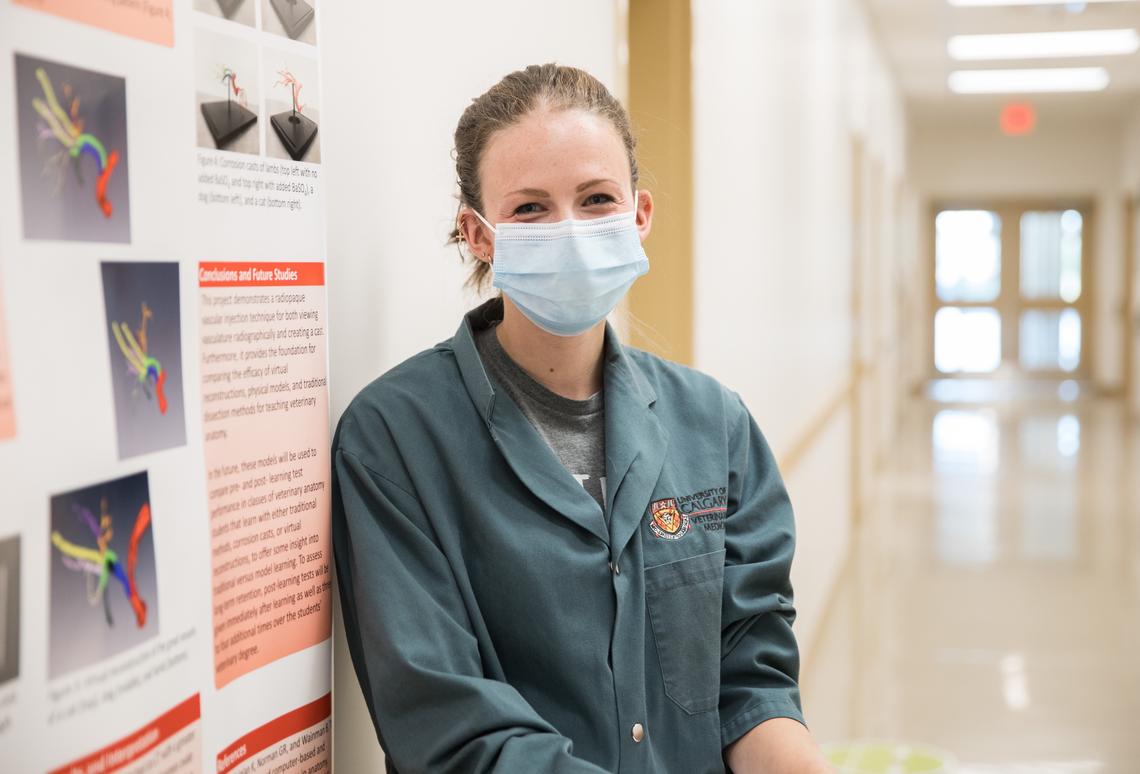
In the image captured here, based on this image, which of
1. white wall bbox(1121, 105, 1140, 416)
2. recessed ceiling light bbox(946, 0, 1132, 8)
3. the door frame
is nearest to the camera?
recessed ceiling light bbox(946, 0, 1132, 8)

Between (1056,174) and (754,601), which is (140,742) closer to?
(754,601)

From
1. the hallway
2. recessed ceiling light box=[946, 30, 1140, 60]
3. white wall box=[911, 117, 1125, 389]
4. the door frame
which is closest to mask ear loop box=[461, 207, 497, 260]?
the hallway

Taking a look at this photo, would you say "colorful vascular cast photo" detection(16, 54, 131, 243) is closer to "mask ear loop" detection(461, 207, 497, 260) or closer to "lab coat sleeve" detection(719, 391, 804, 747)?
"mask ear loop" detection(461, 207, 497, 260)

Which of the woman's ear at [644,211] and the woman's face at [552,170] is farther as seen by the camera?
the woman's ear at [644,211]

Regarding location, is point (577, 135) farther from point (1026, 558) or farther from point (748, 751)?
point (1026, 558)

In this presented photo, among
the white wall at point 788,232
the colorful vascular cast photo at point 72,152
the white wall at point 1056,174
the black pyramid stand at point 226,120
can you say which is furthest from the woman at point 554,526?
the white wall at point 1056,174

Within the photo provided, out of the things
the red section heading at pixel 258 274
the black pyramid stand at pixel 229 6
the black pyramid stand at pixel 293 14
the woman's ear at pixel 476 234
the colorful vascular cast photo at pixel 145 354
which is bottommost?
the colorful vascular cast photo at pixel 145 354

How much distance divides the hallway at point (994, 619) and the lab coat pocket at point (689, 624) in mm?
2673

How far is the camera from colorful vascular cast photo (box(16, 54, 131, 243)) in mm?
964

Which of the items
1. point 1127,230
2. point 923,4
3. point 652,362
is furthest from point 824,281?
point 1127,230

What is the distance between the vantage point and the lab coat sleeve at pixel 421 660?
137cm

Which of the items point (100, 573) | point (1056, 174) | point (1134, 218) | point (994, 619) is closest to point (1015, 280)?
point (1056, 174)

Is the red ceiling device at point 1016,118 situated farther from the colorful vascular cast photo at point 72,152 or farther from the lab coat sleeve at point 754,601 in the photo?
the colorful vascular cast photo at point 72,152

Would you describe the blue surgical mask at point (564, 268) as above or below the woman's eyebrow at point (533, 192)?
below
